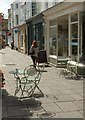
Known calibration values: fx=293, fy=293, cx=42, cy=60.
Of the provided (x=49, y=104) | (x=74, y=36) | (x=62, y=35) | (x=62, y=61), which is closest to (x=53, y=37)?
(x=62, y=35)

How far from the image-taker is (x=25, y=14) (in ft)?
113

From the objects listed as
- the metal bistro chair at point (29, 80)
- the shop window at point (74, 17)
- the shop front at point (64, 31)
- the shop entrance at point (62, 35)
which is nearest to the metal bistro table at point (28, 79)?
the metal bistro chair at point (29, 80)

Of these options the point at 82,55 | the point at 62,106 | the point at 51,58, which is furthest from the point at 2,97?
the point at 51,58

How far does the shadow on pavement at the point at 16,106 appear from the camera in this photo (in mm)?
6887

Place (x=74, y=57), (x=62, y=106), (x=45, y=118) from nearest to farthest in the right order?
(x=45, y=118) → (x=62, y=106) → (x=74, y=57)

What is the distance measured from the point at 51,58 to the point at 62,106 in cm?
1136

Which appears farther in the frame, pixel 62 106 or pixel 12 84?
pixel 12 84

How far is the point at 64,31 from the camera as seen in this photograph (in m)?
17.4

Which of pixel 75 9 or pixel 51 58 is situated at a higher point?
pixel 75 9

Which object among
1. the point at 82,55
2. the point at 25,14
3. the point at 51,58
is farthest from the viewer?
the point at 25,14

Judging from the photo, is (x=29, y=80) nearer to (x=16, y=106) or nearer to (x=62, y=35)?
(x=16, y=106)

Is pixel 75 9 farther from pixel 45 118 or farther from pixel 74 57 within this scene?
pixel 45 118

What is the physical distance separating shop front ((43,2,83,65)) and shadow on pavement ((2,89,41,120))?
5.95 meters

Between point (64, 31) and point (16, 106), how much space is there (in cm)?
1039
